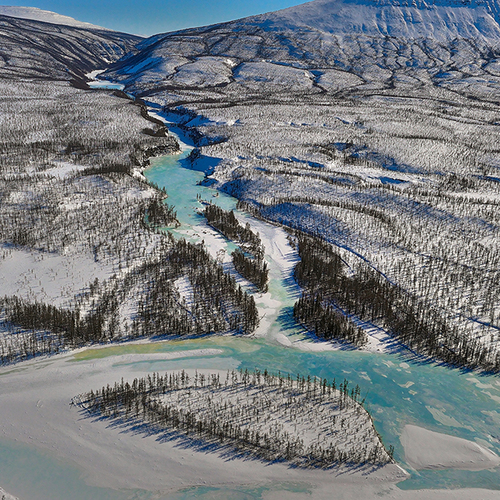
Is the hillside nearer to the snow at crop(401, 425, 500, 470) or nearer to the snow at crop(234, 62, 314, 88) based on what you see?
the snow at crop(234, 62, 314, 88)

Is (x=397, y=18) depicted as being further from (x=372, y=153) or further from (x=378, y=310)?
(x=378, y=310)

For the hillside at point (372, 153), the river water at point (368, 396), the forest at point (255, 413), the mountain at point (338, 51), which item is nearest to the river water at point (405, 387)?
the river water at point (368, 396)

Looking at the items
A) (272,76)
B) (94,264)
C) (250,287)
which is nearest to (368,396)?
(250,287)

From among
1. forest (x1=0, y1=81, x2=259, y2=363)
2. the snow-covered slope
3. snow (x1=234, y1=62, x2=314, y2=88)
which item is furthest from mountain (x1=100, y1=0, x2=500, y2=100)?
forest (x1=0, y1=81, x2=259, y2=363)

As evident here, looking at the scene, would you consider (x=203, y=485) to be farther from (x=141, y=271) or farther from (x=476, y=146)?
(x=476, y=146)

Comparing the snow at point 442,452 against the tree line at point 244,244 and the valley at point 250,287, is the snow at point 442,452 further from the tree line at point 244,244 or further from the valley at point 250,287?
the tree line at point 244,244

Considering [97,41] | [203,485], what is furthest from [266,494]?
[97,41]
